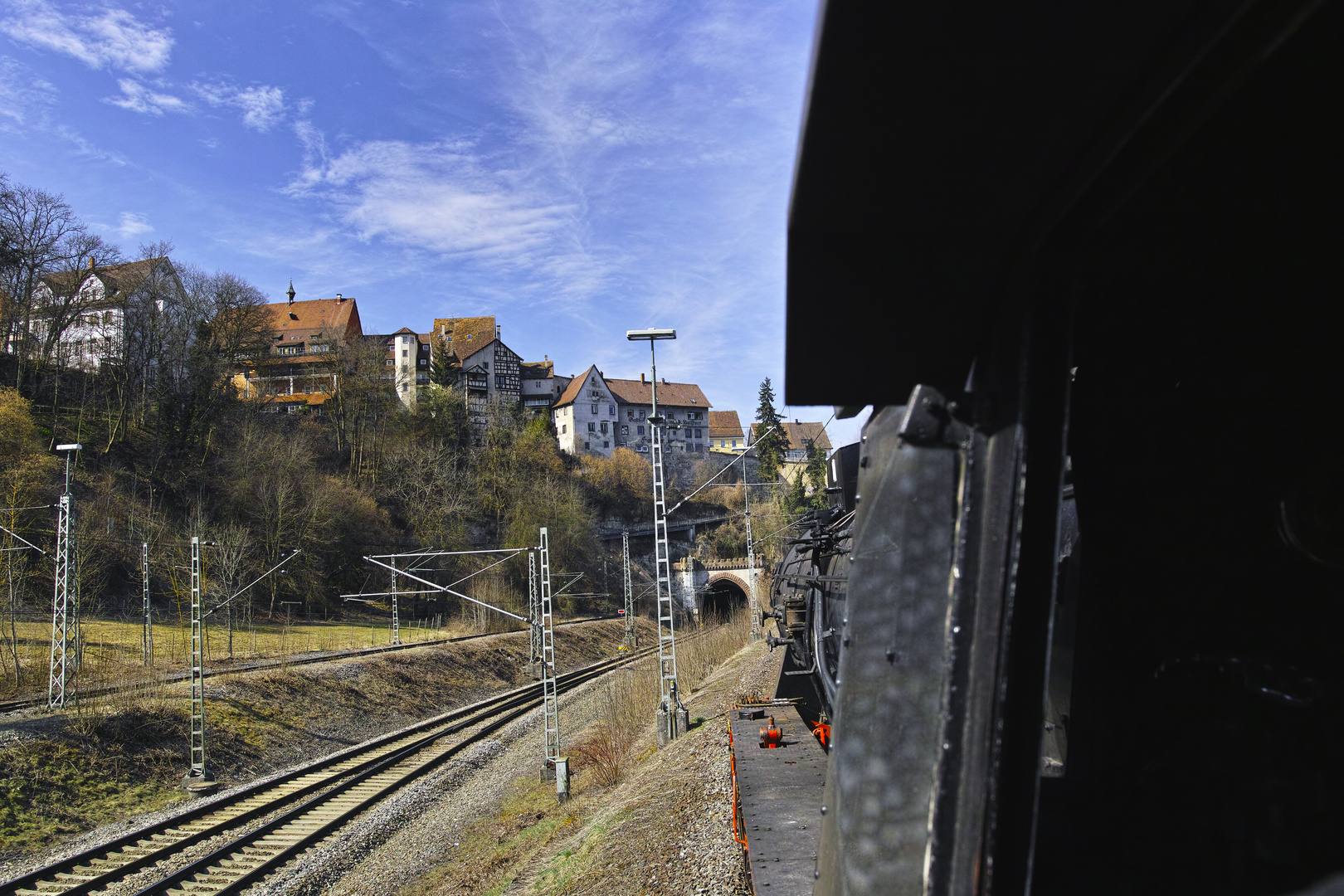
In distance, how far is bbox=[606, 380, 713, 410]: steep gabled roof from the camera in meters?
100

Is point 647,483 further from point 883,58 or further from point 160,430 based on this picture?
point 883,58

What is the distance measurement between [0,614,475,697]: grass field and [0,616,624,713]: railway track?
0.55 m

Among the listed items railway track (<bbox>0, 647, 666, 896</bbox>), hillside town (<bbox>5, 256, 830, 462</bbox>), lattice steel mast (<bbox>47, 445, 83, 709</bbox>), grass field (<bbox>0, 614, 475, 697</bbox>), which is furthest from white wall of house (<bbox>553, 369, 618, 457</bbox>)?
lattice steel mast (<bbox>47, 445, 83, 709</bbox>)

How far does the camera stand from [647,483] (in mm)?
78375

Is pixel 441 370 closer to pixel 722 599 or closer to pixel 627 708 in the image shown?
pixel 722 599

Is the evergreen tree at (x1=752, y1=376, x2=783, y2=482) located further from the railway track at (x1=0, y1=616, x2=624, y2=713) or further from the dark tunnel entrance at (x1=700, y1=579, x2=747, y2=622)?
the railway track at (x1=0, y1=616, x2=624, y2=713)

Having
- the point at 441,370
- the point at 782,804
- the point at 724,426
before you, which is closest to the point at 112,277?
the point at 441,370

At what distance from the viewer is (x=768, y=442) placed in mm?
84688

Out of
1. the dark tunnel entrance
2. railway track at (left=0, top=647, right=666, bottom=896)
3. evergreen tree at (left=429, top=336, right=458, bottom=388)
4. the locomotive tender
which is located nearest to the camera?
the locomotive tender

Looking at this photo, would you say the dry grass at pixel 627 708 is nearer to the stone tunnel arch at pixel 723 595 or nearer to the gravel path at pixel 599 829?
the gravel path at pixel 599 829

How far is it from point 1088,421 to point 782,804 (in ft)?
19.4

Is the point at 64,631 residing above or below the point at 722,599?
above

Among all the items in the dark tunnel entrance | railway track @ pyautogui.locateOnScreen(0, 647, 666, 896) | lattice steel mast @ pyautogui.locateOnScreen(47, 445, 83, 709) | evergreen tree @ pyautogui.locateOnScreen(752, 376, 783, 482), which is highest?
evergreen tree @ pyautogui.locateOnScreen(752, 376, 783, 482)

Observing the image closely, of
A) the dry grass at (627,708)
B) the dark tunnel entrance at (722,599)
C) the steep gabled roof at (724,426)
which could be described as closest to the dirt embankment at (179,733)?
the dry grass at (627,708)
